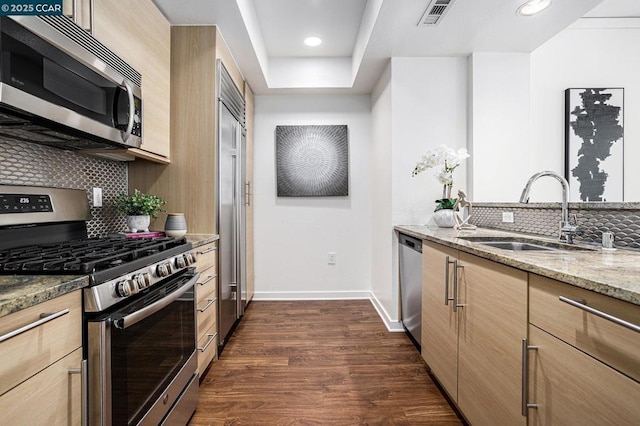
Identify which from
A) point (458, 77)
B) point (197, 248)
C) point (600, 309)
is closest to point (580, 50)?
point (458, 77)

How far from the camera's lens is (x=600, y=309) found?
2.53ft

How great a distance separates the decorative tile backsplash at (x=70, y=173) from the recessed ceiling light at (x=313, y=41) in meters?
2.03

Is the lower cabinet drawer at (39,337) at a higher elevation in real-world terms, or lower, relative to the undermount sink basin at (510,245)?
lower

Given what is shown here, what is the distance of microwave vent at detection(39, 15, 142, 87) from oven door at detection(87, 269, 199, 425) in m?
1.04

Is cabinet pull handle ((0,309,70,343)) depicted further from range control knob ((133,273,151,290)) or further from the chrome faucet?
the chrome faucet

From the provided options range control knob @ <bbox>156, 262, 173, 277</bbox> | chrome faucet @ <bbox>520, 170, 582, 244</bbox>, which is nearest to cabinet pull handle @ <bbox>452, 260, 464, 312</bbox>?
chrome faucet @ <bbox>520, 170, 582, 244</bbox>

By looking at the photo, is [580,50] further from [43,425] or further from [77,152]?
[43,425]

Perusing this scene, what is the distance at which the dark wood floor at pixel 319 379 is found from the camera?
167cm

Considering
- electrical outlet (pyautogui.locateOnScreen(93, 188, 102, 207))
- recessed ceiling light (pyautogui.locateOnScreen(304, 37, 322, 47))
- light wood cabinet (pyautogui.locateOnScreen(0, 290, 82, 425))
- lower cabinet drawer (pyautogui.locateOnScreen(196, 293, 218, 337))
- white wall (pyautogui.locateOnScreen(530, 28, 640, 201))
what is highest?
recessed ceiling light (pyautogui.locateOnScreen(304, 37, 322, 47))

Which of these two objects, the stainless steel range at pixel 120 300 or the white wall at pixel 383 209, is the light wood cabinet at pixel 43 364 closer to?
the stainless steel range at pixel 120 300

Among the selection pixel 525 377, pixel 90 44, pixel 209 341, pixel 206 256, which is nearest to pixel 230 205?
pixel 206 256

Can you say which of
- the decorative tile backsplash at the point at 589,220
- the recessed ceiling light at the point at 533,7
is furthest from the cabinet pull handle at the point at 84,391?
the recessed ceiling light at the point at 533,7

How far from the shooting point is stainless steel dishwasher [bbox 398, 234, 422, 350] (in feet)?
7.55

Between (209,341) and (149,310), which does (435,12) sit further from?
(209,341)
